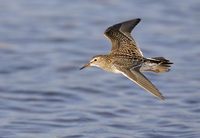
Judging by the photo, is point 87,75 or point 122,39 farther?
point 87,75

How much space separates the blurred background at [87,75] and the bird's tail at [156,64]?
167cm

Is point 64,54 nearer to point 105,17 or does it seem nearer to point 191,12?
point 105,17

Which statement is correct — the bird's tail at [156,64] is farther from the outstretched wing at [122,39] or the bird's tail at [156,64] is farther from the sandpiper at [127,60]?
the outstretched wing at [122,39]

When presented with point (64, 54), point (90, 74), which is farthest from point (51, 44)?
point (90, 74)

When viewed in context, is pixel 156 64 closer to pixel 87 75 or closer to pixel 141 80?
pixel 141 80

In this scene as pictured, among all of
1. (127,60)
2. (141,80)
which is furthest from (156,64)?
(141,80)

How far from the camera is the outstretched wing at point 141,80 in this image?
10.5 metres

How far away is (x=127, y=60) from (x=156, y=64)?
441 mm

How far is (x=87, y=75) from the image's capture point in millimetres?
16469

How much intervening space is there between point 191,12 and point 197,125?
266 inches

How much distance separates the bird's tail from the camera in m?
11.6

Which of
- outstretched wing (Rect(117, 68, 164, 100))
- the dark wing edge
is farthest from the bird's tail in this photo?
the dark wing edge

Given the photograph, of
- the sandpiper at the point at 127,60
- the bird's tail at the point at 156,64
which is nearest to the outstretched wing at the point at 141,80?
the sandpiper at the point at 127,60

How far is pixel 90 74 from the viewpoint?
16531 millimetres
